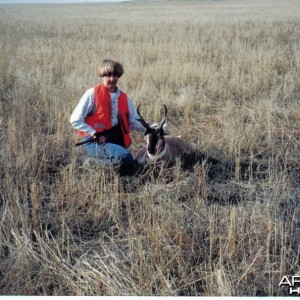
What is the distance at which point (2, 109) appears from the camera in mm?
4840

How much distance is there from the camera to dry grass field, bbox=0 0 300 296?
7.73 feet

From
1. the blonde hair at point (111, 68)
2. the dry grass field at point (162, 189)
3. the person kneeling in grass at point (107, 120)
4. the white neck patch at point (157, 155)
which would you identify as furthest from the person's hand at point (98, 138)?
the blonde hair at point (111, 68)

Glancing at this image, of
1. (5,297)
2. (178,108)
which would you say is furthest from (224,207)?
(178,108)

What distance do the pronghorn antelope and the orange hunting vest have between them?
16cm

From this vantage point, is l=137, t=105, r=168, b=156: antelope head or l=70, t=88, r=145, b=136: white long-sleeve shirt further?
l=70, t=88, r=145, b=136: white long-sleeve shirt

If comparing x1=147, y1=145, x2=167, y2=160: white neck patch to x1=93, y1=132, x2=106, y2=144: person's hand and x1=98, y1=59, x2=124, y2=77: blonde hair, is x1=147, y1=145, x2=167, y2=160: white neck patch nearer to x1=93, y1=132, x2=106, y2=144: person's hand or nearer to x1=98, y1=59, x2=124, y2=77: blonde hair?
x1=93, y1=132, x2=106, y2=144: person's hand

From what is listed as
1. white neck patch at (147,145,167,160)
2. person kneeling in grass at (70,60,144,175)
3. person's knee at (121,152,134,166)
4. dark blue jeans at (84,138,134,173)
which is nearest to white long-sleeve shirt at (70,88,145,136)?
person kneeling in grass at (70,60,144,175)

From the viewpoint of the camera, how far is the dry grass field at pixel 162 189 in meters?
2.36

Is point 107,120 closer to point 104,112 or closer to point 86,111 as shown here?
point 104,112

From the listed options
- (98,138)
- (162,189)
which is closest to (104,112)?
(98,138)

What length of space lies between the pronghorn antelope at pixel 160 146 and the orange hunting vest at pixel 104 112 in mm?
160

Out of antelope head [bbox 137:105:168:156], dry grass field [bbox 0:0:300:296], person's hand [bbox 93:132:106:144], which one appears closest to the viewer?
dry grass field [bbox 0:0:300:296]

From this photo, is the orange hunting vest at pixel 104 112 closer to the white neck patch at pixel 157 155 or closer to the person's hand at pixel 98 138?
the person's hand at pixel 98 138

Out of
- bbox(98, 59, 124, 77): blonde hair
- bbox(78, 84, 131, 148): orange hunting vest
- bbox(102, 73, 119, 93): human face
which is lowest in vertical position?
bbox(78, 84, 131, 148): orange hunting vest
